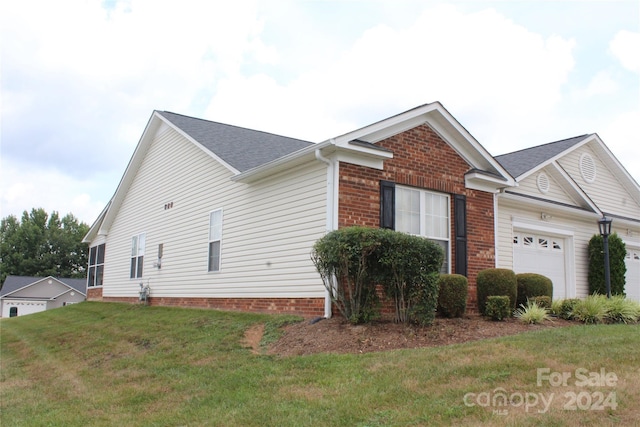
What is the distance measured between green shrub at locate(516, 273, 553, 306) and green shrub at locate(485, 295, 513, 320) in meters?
1.67

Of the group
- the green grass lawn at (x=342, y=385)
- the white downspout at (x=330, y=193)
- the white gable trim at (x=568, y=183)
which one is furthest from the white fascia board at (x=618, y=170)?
the white downspout at (x=330, y=193)

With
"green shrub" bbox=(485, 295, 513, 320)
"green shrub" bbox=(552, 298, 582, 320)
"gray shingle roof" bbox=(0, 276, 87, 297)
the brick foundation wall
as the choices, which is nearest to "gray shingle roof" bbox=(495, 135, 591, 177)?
"green shrub" bbox=(552, 298, 582, 320)

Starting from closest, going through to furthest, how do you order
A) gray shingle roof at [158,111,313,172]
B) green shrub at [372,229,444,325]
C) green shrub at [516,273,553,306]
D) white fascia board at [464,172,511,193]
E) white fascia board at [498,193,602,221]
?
1. green shrub at [372,229,444,325]
2. green shrub at [516,273,553,306]
3. white fascia board at [464,172,511,193]
4. white fascia board at [498,193,602,221]
5. gray shingle roof at [158,111,313,172]

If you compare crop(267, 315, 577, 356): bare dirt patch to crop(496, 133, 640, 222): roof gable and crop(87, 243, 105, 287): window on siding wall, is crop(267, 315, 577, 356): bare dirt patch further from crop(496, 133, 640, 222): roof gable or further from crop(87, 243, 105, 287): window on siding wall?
crop(87, 243, 105, 287): window on siding wall

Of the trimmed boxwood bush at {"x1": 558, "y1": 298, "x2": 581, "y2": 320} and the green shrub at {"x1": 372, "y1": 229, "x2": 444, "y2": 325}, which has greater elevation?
the green shrub at {"x1": 372, "y1": 229, "x2": 444, "y2": 325}

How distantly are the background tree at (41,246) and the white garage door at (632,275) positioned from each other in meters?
61.1

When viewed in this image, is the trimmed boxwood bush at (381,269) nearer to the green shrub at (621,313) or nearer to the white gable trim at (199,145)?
the green shrub at (621,313)

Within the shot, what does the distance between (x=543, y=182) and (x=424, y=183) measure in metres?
5.34

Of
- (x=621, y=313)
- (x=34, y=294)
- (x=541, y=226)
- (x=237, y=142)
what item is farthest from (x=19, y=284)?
(x=621, y=313)

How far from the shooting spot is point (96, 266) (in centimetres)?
2338

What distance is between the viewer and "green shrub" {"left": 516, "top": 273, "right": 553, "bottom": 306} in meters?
→ 11.2

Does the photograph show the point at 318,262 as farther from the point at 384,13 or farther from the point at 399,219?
the point at 384,13

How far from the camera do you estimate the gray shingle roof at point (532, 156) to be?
15001 mm

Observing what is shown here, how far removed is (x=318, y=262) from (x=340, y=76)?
7933 millimetres
